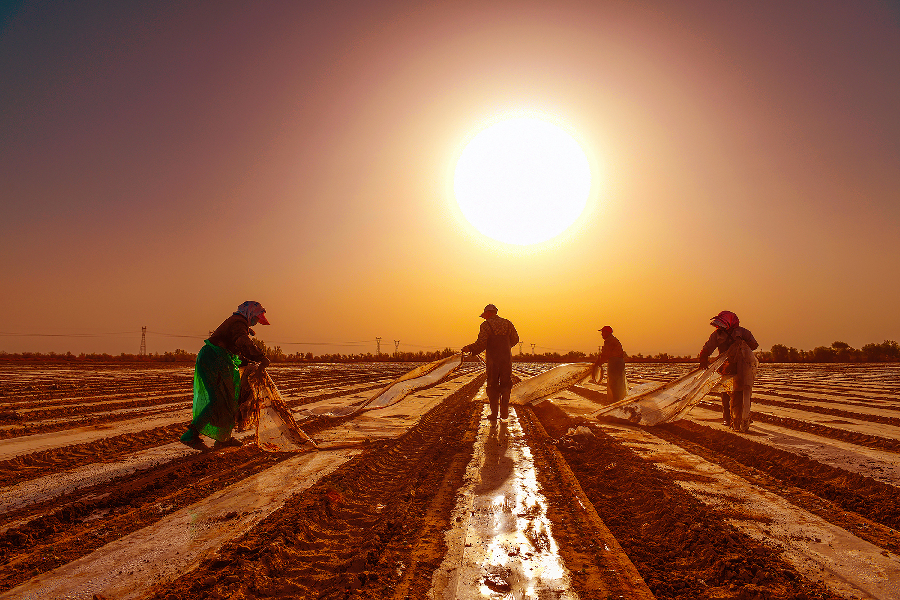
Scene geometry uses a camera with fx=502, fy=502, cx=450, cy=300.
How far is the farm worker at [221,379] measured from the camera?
219 inches

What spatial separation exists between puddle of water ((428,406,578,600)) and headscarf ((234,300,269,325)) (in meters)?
3.16

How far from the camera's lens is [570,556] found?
284cm

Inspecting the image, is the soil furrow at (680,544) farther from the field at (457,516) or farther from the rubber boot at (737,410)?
the rubber boot at (737,410)

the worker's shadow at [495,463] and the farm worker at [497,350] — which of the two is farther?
the farm worker at [497,350]

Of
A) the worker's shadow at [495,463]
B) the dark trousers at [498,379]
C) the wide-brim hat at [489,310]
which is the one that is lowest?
the worker's shadow at [495,463]

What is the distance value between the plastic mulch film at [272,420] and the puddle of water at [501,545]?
7.10 ft

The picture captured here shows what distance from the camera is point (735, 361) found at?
7.43 m

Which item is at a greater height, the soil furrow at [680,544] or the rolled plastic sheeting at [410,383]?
the rolled plastic sheeting at [410,383]

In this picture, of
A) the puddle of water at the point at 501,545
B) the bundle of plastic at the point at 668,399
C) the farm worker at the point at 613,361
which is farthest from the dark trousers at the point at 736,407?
the puddle of water at the point at 501,545

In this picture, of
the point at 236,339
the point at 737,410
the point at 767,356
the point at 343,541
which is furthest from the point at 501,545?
the point at 767,356

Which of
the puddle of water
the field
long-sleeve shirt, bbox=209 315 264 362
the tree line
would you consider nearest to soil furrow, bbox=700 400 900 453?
the field

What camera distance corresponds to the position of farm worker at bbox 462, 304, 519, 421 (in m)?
8.19

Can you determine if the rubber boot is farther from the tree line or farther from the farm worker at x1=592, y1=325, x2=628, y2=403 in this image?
the tree line

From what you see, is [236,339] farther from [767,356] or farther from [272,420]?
[767,356]
